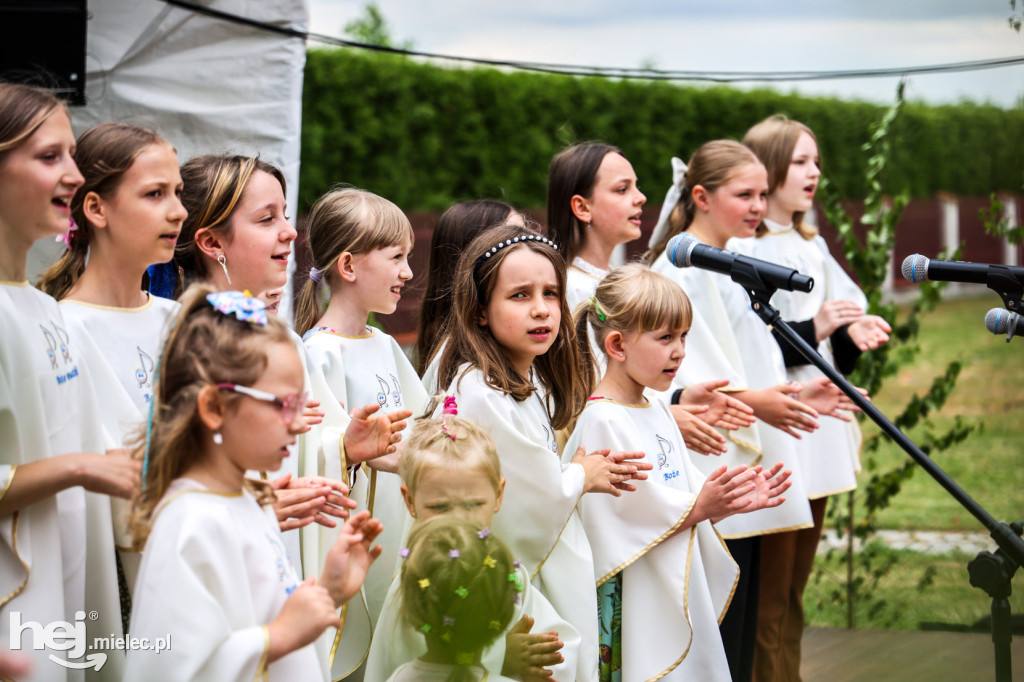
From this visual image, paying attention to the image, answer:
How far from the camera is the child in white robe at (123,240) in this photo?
244cm

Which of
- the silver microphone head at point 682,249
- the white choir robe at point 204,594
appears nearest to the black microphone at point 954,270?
the silver microphone head at point 682,249

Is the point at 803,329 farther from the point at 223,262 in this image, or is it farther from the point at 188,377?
the point at 188,377

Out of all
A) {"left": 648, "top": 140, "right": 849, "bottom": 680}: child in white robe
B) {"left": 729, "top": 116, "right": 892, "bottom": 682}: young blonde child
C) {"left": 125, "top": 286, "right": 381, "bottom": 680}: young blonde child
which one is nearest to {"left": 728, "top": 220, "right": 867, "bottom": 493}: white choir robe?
{"left": 729, "top": 116, "right": 892, "bottom": 682}: young blonde child

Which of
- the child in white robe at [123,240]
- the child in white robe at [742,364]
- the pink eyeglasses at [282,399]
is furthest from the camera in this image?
the child in white robe at [742,364]

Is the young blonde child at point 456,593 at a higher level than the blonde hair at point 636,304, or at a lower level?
lower

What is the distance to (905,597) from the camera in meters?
5.40

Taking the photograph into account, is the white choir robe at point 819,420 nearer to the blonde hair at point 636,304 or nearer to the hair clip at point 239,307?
the blonde hair at point 636,304

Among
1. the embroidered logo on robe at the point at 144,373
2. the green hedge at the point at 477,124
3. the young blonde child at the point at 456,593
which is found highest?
the green hedge at the point at 477,124

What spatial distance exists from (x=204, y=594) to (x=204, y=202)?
4.61 feet

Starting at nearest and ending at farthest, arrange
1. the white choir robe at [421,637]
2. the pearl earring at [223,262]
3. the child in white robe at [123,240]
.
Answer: the white choir robe at [421,637], the child in white robe at [123,240], the pearl earring at [223,262]

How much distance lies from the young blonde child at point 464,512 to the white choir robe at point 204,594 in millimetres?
502

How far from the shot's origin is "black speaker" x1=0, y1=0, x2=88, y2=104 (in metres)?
3.67

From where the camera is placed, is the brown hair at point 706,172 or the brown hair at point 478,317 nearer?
the brown hair at point 478,317

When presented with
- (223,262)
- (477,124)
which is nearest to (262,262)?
(223,262)
